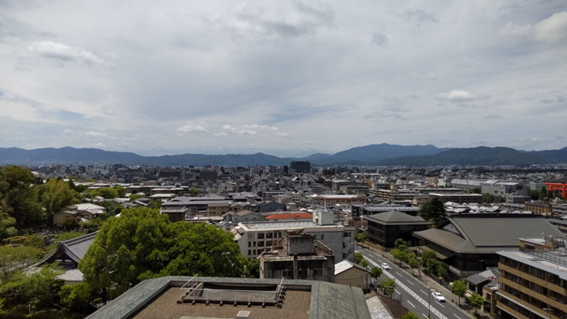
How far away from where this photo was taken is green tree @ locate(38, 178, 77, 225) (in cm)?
4612

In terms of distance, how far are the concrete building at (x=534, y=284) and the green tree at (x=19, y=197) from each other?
155ft

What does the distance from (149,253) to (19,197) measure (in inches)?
1265

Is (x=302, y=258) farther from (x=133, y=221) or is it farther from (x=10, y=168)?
(x=10, y=168)

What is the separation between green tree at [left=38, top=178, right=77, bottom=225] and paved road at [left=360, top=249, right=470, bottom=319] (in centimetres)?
4113

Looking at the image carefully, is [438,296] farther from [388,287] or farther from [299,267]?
[299,267]

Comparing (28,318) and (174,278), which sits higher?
(174,278)

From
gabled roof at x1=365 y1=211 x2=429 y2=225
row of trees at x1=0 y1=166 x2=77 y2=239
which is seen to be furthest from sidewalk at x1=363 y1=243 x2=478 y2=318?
row of trees at x1=0 y1=166 x2=77 y2=239

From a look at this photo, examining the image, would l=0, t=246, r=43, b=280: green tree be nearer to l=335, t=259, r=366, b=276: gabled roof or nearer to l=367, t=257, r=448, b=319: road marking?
l=335, t=259, r=366, b=276: gabled roof

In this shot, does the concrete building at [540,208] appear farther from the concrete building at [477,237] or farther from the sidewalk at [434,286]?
the sidewalk at [434,286]

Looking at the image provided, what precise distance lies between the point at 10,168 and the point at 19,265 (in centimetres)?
2668

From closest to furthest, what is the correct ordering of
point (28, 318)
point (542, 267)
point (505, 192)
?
point (28, 318) < point (542, 267) < point (505, 192)

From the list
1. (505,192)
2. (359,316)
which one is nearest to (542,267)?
(359,316)

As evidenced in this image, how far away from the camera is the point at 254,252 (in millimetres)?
36500

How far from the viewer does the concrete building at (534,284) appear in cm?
2038
